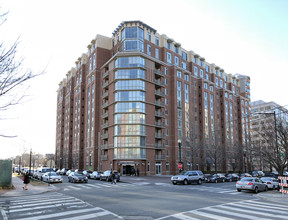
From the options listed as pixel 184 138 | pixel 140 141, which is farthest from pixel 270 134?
pixel 184 138

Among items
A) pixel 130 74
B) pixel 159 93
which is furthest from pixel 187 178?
pixel 159 93

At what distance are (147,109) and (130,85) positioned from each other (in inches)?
261

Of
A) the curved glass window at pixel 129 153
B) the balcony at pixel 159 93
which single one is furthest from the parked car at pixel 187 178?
the balcony at pixel 159 93

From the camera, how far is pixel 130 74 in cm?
5891

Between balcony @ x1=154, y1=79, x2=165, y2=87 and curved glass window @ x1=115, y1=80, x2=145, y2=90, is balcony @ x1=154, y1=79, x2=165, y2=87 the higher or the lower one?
the higher one

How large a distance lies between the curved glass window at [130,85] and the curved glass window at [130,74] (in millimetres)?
975

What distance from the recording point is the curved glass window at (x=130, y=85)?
191 feet

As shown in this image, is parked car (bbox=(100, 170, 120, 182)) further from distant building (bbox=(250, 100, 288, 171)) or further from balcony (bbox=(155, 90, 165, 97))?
balcony (bbox=(155, 90, 165, 97))

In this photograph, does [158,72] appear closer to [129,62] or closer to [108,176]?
[129,62]

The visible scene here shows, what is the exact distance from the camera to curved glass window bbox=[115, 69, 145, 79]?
5872 centimetres

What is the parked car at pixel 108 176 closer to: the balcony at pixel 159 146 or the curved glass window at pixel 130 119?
the curved glass window at pixel 130 119

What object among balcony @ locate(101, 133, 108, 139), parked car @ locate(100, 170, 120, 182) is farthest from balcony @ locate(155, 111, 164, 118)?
parked car @ locate(100, 170, 120, 182)

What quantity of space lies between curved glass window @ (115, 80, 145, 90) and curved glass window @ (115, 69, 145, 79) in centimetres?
98

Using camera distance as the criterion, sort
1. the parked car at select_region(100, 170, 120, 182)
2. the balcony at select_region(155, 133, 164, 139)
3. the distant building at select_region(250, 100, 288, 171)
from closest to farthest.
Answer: the distant building at select_region(250, 100, 288, 171) < the parked car at select_region(100, 170, 120, 182) < the balcony at select_region(155, 133, 164, 139)
